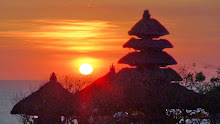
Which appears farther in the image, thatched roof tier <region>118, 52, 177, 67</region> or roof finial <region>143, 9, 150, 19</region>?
roof finial <region>143, 9, 150, 19</region>

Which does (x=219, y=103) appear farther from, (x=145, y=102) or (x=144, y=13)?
(x=144, y=13)

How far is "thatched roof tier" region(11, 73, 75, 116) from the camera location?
36656 millimetres

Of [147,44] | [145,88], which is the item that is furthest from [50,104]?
Result: [147,44]

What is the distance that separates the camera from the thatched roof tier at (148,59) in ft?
124

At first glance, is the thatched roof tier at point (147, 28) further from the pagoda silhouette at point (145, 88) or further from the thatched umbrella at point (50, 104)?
the thatched umbrella at point (50, 104)

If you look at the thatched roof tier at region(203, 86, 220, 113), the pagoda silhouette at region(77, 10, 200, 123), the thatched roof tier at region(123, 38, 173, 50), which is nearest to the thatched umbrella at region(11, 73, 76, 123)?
the pagoda silhouette at region(77, 10, 200, 123)

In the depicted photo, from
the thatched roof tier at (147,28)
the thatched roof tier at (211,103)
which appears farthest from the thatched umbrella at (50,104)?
the thatched roof tier at (211,103)

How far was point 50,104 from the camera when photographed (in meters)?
37.3

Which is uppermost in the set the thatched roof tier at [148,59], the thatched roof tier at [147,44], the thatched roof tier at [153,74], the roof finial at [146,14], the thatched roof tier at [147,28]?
the roof finial at [146,14]

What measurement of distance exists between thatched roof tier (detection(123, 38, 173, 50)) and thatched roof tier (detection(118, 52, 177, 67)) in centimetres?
58

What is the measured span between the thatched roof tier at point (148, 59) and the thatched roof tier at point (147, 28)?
1.52 metres

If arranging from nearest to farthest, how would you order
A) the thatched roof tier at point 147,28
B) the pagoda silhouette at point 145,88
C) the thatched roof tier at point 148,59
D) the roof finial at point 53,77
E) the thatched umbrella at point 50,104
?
1. the pagoda silhouette at point 145,88
2. the thatched umbrella at point 50,104
3. the thatched roof tier at point 148,59
4. the thatched roof tier at point 147,28
5. the roof finial at point 53,77

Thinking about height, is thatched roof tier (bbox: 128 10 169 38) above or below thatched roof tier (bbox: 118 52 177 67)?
above

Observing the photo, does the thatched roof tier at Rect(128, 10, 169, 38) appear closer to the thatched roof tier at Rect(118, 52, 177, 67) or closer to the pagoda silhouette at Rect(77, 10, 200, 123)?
the pagoda silhouette at Rect(77, 10, 200, 123)
